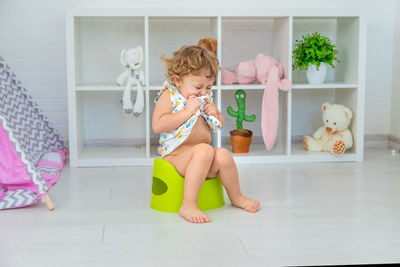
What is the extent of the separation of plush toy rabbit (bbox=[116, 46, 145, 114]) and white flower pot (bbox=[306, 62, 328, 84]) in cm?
89

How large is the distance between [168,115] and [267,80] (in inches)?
39.1

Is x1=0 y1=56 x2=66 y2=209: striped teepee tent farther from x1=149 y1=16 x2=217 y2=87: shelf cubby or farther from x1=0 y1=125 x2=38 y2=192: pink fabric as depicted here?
x1=149 y1=16 x2=217 y2=87: shelf cubby

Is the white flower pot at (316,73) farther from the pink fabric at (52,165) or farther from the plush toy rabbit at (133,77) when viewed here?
the pink fabric at (52,165)

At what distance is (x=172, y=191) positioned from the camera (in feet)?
6.76

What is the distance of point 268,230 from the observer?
6.12 ft

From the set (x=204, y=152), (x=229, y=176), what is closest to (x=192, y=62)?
(x=204, y=152)

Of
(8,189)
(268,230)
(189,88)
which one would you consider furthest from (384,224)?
(8,189)

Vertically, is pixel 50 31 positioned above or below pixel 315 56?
above

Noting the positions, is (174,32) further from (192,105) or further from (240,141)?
(192,105)

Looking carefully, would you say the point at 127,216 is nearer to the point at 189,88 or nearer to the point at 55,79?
the point at 189,88

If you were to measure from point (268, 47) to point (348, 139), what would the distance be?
0.73m

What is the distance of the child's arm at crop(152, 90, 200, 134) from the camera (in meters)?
2.05

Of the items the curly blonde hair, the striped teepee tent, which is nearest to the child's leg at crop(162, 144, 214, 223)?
the curly blonde hair

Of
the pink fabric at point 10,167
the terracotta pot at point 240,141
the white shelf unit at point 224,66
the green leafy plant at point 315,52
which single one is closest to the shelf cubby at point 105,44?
the white shelf unit at point 224,66
